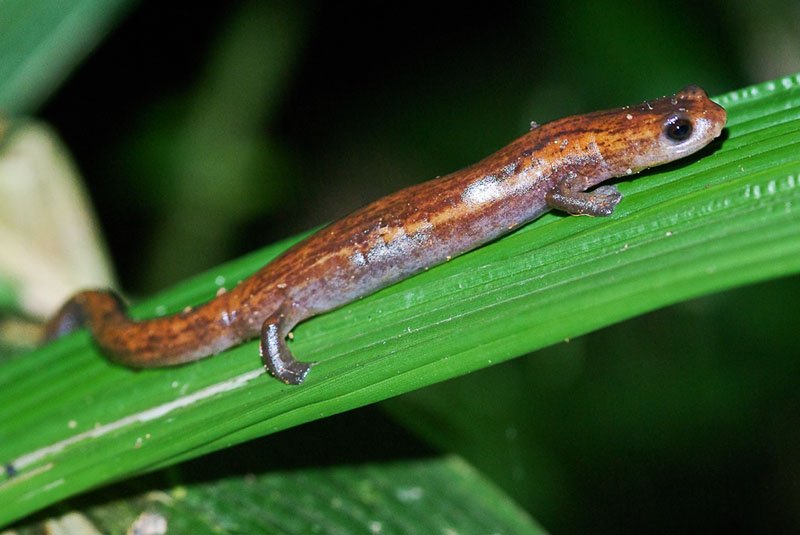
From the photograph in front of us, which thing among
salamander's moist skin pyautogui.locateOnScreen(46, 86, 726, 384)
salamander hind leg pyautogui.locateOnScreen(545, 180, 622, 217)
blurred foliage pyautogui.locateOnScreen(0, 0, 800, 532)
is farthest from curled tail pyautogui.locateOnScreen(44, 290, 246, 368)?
salamander hind leg pyautogui.locateOnScreen(545, 180, 622, 217)

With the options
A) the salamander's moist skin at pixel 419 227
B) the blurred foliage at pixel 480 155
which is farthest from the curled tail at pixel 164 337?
the blurred foliage at pixel 480 155

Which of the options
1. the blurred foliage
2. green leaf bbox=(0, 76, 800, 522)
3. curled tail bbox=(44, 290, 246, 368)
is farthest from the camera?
the blurred foliage

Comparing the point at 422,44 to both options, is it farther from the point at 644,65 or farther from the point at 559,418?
the point at 559,418

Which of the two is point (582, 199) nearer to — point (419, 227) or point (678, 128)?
point (678, 128)

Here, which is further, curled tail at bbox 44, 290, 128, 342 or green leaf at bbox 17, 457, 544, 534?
curled tail at bbox 44, 290, 128, 342

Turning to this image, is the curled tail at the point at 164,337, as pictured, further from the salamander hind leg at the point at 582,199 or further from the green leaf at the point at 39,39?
the salamander hind leg at the point at 582,199

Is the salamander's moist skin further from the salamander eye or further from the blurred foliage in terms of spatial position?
the blurred foliage

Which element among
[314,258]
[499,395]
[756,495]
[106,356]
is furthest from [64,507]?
[756,495]
